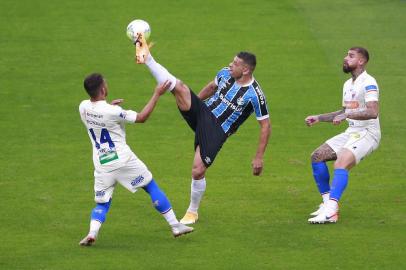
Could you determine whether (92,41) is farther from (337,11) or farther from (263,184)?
(263,184)

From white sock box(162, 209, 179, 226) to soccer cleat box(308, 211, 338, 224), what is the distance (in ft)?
6.37

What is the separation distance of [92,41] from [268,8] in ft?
16.0

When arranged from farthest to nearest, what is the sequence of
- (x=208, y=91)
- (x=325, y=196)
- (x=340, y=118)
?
1. (x=208, y=91)
2. (x=325, y=196)
3. (x=340, y=118)

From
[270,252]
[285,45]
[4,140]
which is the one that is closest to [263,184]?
[270,252]

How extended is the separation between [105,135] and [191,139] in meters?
5.85

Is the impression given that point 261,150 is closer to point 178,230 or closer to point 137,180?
point 178,230

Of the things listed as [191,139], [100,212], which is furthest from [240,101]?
[191,139]

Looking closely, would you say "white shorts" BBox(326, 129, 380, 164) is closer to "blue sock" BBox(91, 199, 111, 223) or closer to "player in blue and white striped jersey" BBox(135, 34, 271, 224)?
"player in blue and white striped jersey" BBox(135, 34, 271, 224)

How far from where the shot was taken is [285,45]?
76.7ft

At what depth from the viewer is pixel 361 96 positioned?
13719 mm

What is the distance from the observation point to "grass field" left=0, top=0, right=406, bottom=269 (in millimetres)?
12555

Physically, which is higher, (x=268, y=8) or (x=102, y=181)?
(x=102, y=181)

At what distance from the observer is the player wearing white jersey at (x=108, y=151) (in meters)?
12.2

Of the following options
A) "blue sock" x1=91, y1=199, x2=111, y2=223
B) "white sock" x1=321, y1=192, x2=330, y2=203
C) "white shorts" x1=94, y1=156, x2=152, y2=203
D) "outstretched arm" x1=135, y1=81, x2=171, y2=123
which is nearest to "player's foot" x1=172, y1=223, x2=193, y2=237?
"white shorts" x1=94, y1=156, x2=152, y2=203
